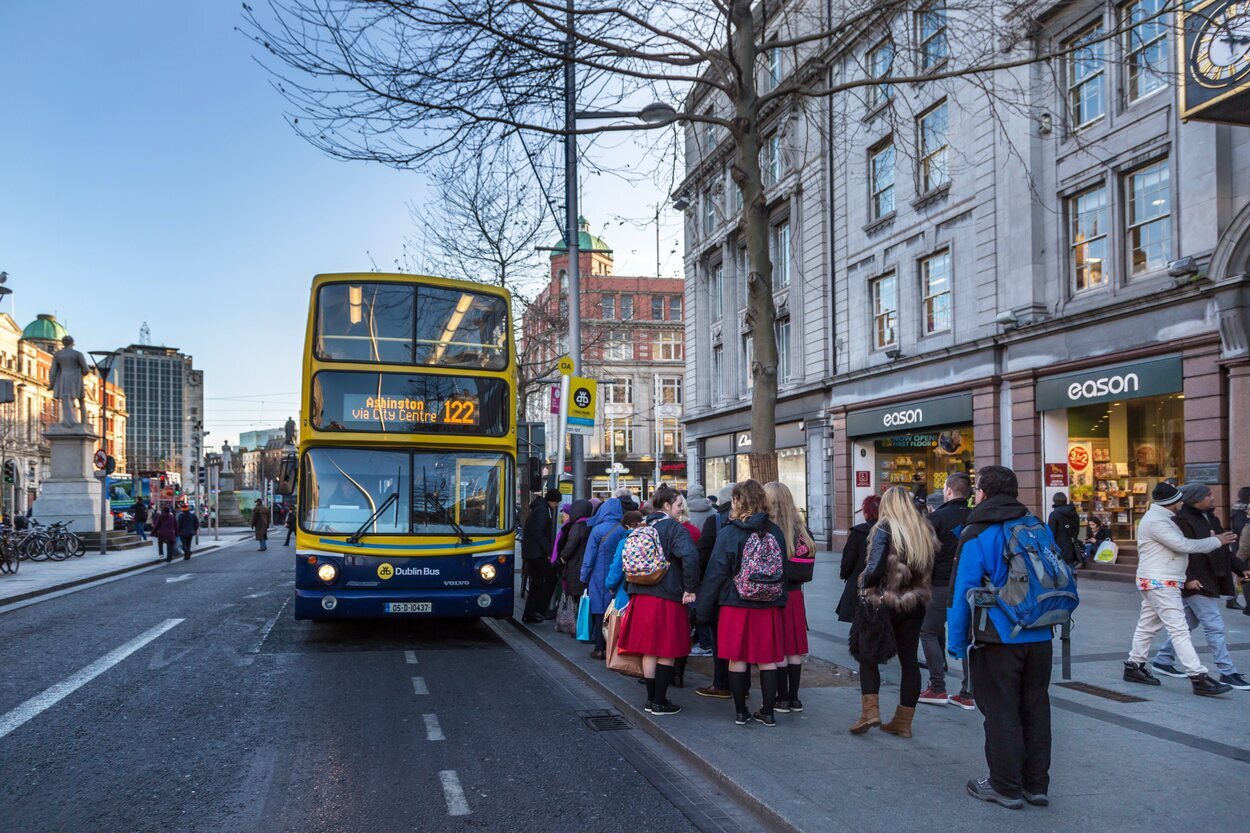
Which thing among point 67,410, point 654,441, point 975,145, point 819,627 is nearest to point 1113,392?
point 975,145

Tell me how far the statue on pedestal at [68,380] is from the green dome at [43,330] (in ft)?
243

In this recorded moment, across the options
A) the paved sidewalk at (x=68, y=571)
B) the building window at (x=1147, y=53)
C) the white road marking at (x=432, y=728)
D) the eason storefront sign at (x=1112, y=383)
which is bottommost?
the paved sidewalk at (x=68, y=571)

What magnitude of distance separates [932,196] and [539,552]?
14.1 metres

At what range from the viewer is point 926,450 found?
78.7ft

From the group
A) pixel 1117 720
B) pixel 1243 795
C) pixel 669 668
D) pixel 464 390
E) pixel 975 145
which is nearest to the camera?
pixel 1243 795

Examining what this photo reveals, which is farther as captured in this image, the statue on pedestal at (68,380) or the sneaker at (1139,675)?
the statue on pedestal at (68,380)

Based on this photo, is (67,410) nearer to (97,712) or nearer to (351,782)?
(97,712)

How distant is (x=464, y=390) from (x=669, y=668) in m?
5.17

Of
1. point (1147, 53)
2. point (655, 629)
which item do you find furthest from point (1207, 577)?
point (1147, 53)

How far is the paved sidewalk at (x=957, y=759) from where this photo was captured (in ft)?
16.3

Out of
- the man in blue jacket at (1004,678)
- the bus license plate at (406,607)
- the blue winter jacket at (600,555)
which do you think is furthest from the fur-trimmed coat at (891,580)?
the bus license plate at (406,607)

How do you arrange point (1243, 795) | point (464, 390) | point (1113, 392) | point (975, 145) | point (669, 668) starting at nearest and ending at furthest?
point (1243, 795) → point (669, 668) → point (464, 390) → point (1113, 392) → point (975, 145)

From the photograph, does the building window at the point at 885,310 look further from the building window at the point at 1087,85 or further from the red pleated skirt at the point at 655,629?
the red pleated skirt at the point at 655,629

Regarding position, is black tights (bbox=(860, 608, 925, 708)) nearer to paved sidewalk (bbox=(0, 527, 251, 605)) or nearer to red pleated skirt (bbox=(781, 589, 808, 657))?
red pleated skirt (bbox=(781, 589, 808, 657))
